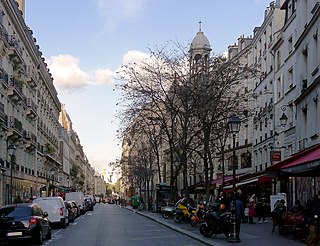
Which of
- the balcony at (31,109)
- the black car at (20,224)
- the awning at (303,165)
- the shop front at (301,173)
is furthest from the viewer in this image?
the balcony at (31,109)

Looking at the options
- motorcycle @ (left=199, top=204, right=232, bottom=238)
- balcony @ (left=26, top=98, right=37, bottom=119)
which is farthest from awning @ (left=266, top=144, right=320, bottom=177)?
balcony @ (left=26, top=98, right=37, bottom=119)

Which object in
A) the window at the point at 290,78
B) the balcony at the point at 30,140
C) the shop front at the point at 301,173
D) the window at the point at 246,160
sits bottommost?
the shop front at the point at 301,173

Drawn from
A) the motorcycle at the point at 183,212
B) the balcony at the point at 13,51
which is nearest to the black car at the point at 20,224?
the motorcycle at the point at 183,212

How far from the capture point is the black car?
21609 millimetres

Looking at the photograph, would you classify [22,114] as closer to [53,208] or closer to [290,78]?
[290,78]

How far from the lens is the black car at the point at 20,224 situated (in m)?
21.6

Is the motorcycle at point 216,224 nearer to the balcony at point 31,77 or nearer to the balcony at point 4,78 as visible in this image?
the balcony at point 4,78

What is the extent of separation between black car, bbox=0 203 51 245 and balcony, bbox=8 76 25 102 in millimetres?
32401

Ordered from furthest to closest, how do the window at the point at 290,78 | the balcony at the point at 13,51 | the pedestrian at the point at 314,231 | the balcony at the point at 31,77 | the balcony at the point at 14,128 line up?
the balcony at the point at 31,77 < the balcony at the point at 14,128 < the balcony at the point at 13,51 < the window at the point at 290,78 < the pedestrian at the point at 314,231

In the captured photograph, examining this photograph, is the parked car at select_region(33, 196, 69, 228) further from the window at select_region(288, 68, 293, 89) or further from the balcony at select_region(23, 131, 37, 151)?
the balcony at select_region(23, 131, 37, 151)

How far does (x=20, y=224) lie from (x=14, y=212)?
2.86 ft

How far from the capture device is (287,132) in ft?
135

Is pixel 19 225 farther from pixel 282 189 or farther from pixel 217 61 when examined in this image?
pixel 282 189

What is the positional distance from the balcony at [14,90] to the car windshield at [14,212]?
32556mm
